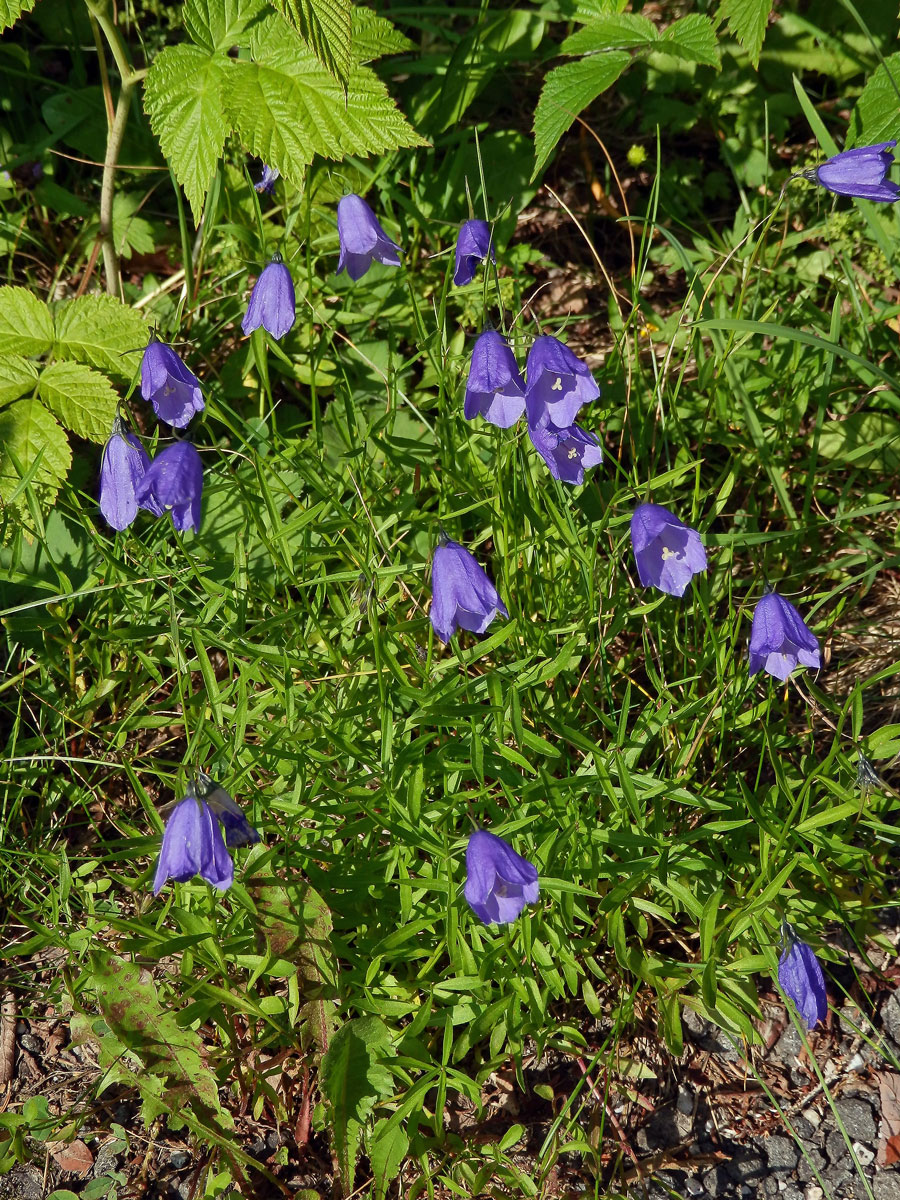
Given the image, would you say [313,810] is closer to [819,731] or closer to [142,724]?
[142,724]

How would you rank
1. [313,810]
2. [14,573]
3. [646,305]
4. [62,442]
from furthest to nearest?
[646,305], [62,442], [14,573], [313,810]

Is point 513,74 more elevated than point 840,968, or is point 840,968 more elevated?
point 513,74

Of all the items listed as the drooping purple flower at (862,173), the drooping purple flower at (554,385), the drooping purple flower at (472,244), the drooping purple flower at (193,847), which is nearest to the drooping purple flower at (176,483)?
the drooping purple flower at (193,847)

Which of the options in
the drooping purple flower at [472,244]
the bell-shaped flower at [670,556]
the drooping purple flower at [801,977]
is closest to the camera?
the drooping purple flower at [801,977]

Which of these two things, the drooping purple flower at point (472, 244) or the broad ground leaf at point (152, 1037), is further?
the drooping purple flower at point (472, 244)

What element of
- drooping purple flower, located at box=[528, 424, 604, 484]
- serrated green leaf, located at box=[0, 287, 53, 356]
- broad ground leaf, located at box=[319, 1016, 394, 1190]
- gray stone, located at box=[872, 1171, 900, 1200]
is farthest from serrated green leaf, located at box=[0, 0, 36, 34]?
gray stone, located at box=[872, 1171, 900, 1200]

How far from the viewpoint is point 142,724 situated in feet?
7.94

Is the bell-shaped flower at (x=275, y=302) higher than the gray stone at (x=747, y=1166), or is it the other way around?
the bell-shaped flower at (x=275, y=302)

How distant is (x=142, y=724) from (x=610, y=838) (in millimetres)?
1149

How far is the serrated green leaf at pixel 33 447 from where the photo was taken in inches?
107

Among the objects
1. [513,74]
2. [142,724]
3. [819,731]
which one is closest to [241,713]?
[142,724]

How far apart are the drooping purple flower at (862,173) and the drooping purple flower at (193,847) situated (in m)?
1.98

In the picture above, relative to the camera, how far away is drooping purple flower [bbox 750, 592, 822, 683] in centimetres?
214

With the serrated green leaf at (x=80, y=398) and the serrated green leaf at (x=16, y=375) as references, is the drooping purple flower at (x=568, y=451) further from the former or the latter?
the serrated green leaf at (x=16, y=375)
